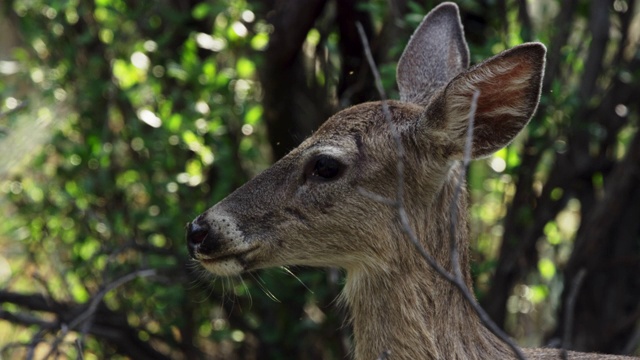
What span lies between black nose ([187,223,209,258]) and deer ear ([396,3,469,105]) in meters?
1.17

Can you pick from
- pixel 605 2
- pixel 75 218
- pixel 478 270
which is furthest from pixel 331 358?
pixel 605 2

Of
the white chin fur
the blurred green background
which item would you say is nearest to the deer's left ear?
the white chin fur

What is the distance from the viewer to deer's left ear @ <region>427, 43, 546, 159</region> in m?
3.99

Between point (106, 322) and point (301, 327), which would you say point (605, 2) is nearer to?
point (301, 327)

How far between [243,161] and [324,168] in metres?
2.12

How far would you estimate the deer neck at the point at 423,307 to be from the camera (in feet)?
13.9

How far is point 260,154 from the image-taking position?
21.4 ft

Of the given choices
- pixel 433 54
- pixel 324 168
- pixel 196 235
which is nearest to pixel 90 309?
pixel 196 235

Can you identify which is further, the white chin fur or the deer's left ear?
the white chin fur

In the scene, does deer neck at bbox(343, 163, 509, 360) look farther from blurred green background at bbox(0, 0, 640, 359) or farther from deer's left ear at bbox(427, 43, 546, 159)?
blurred green background at bbox(0, 0, 640, 359)

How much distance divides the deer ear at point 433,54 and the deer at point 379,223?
557 mm

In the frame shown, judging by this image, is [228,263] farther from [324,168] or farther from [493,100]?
[493,100]

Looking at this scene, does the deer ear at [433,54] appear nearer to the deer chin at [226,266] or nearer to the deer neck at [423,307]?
the deer neck at [423,307]

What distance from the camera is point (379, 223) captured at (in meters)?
4.32
